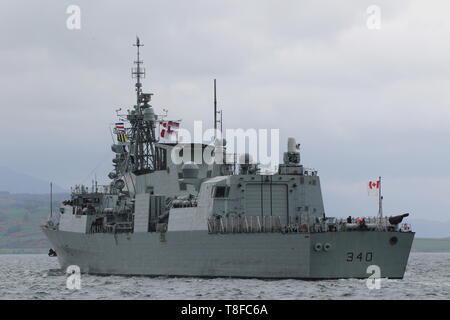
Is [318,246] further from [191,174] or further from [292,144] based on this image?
[191,174]

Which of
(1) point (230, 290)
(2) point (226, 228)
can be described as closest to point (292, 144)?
(2) point (226, 228)

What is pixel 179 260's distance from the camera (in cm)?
4688

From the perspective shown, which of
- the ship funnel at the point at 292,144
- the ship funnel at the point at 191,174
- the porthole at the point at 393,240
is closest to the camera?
the porthole at the point at 393,240

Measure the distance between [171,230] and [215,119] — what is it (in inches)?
322

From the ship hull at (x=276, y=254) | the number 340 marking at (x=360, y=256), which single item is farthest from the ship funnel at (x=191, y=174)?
the number 340 marking at (x=360, y=256)

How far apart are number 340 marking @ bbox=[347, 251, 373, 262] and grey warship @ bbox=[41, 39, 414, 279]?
6cm

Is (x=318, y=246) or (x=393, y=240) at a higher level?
(x=393, y=240)

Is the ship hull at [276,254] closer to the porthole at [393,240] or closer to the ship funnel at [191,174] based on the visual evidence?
the porthole at [393,240]

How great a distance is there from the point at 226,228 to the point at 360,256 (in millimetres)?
6811

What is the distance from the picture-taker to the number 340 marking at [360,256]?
139ft

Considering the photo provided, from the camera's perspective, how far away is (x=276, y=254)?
42344 mm

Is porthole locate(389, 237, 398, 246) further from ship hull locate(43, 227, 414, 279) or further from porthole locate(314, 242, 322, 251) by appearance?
porthole locate(314, 242, 322, 251)
